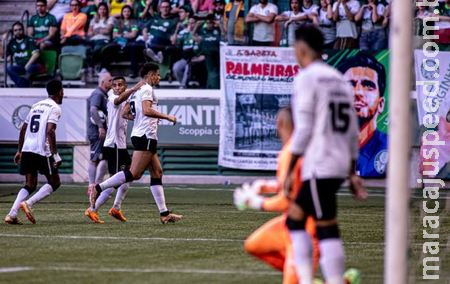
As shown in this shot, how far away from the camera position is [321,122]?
9.66m

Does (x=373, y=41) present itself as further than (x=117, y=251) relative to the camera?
Yes

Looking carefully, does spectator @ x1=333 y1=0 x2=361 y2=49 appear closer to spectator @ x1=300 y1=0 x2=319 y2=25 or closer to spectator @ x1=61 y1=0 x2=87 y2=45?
spectator @ x1=300 y1=0 x2=319 y2=25

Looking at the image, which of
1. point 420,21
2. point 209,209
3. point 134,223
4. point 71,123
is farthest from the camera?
point 71,123

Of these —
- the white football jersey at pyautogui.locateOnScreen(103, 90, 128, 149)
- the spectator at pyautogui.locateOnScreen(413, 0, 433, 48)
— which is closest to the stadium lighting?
the white football jersey at pyautogui.locateOnScreen(103, 90, 128, 149)

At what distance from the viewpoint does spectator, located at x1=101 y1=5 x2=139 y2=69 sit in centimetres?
3091

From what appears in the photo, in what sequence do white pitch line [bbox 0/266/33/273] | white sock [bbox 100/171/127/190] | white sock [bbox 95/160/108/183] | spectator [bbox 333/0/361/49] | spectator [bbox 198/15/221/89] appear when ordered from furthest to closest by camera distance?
spectator [bbox 198/15/221/89] < spectator [bbox 333/0/361/49] < white sock [bbox 95/160/108/183] < white sock [bbox 100/171/127/190] < white pitch line [bbox 0/266/33/273]

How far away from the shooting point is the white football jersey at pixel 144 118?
61.7ft

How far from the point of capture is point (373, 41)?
2911cm

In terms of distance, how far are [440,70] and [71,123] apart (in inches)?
350

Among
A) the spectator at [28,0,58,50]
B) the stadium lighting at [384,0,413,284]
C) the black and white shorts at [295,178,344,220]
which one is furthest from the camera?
the spectator at [28,0,58,50]

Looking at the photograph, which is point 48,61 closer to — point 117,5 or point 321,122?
point 117,5

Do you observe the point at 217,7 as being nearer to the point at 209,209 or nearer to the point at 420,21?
the point at 420,21

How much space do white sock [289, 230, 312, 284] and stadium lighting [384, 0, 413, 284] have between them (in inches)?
27.8

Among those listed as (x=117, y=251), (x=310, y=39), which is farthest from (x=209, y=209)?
(x=310, y=39)
